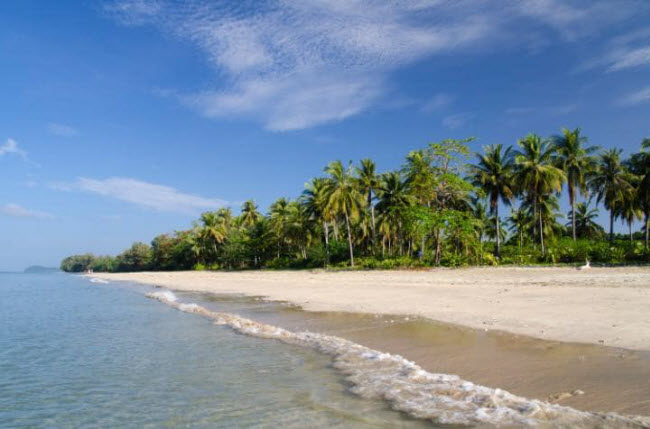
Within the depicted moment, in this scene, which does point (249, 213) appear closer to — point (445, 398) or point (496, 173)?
point (496, 173)

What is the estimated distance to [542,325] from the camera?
891cm

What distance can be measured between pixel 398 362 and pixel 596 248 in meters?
27.2

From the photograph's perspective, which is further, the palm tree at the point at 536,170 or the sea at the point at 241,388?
the palm tree at the point at 536,170

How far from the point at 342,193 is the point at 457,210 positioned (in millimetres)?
10981

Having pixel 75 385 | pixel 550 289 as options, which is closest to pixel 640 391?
pixel 75 385

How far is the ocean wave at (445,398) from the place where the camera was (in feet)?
14.2

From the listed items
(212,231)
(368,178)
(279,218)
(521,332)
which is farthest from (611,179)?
(212,231)

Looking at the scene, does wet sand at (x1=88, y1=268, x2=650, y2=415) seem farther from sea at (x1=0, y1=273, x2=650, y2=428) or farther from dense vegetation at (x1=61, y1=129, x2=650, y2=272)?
dense vegetation at (x1=61, y1=129, x2=650, y2=272)

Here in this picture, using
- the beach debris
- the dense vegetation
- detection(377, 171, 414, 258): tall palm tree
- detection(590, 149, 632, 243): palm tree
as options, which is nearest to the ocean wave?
the beach debris

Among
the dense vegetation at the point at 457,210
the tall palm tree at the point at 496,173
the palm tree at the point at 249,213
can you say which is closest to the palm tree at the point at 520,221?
the dense vegetation at the point at 457,210

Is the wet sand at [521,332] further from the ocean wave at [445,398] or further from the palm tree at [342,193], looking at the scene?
the palm tree at [342,193]

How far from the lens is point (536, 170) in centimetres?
3797

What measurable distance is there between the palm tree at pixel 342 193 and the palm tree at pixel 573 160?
19593mm

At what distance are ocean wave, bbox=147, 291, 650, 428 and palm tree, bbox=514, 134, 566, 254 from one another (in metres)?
34.8
